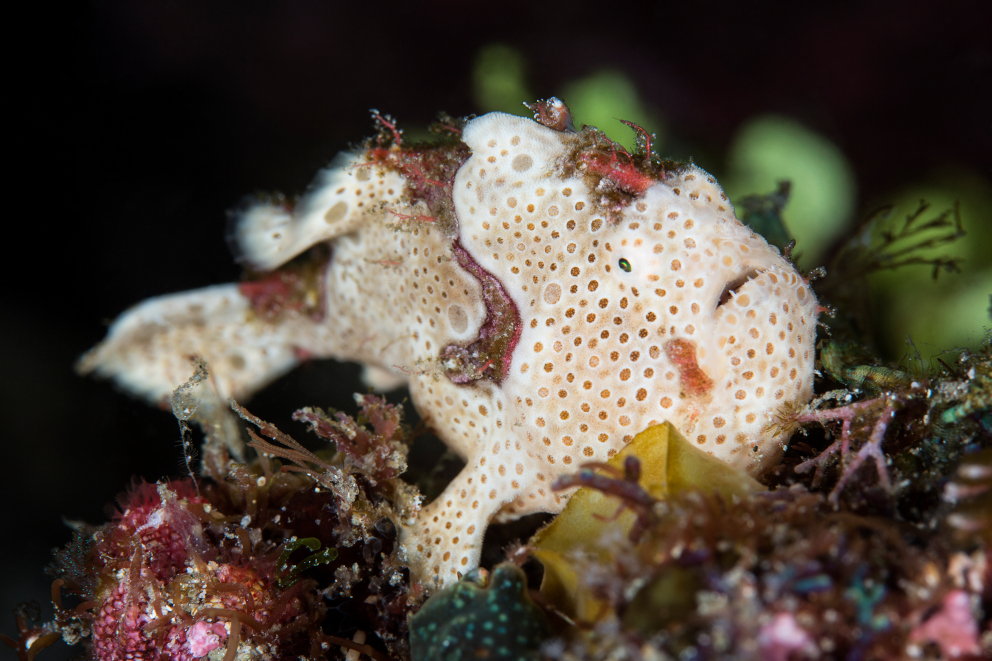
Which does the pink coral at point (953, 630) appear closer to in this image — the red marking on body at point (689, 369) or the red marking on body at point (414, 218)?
the red marking on body at point (689, 369)

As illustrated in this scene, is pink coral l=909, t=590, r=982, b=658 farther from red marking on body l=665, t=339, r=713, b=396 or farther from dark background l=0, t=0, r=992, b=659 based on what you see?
dark background l=0, t=0, r=992, b=659

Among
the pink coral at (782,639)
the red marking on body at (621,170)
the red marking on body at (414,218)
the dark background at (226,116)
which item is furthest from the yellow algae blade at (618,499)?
the dark background at (226,116)

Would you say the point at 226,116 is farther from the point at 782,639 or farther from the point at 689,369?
the point at 782,639

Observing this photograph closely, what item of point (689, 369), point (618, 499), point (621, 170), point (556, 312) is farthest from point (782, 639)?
point (621, 170)

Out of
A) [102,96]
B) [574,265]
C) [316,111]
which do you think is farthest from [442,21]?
[574,265]

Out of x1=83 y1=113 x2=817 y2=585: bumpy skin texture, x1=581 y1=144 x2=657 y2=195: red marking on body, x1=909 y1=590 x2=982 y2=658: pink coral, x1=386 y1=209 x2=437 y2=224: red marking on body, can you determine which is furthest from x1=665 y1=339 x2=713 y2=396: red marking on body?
x1=386 y1=209 x2=437 y2=224: red marking on body

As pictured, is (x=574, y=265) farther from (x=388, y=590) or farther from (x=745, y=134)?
(x=745, y=134)
